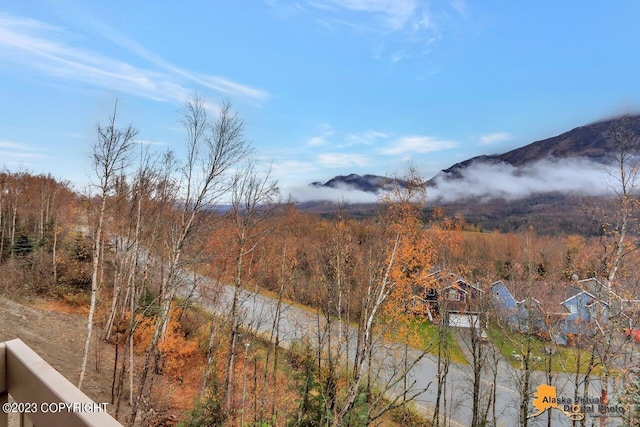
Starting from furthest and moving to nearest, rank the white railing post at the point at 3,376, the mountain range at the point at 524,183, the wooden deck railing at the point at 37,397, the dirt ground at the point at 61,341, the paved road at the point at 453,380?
1. the mountain range at the point at 524,183
2. the paved road at the point at 453,380
3. the dirt ground at the point at 61,341
4. the white railing post at the point at 3,376
5. the wooden deck railing at the point at 37,397

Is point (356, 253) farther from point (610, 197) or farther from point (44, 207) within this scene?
point (44, 207)

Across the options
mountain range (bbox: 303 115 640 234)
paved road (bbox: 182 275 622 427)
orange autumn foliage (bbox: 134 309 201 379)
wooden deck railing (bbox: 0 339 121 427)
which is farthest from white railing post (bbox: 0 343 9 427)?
mountain range (bbox: 303 115 640 234)

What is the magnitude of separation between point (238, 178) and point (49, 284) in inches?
651

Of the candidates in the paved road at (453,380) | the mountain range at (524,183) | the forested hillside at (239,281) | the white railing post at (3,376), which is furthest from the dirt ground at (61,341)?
the mountain range at (524,183)

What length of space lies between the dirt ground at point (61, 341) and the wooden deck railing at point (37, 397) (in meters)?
11.1

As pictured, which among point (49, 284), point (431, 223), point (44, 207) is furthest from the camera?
point (44, 207)

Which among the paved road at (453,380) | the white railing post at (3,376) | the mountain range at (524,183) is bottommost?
the paved road at (453,380)

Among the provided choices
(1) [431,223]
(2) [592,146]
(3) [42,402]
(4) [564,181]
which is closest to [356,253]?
(1) [431,223]

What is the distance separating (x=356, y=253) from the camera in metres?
10.8

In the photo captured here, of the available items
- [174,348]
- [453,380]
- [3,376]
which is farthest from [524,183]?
[3,376]

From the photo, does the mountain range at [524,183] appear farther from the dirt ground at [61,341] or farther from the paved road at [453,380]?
the dirt ground at [61,341]

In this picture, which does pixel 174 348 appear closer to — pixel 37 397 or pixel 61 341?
pixel 61 341

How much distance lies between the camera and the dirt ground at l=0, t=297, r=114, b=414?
1086cm

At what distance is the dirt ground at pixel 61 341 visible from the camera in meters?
10.9
